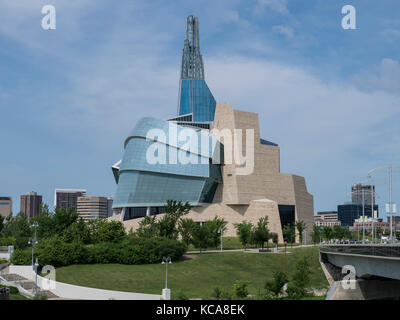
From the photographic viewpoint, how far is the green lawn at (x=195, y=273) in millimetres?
52562

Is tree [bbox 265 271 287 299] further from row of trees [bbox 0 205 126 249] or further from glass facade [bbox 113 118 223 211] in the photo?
glass facade [bbox 113 118 223 211]

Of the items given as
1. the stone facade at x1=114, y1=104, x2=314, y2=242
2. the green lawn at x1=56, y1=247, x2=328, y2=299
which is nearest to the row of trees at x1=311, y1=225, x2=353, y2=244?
the stone facade at x1=114, y1=104, x2=314, y2=242

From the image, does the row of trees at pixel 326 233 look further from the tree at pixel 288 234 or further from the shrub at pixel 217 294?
the shrub at pixel 217 294

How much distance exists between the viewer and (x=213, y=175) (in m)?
104

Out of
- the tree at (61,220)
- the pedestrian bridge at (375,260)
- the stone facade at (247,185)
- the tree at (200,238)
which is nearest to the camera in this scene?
the pedestrian bridge at (375,260)

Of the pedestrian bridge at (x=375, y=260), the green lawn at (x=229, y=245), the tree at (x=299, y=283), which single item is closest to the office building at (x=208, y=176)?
the green lawn at (x=229, y=245)

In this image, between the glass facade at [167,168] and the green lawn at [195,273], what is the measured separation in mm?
33501

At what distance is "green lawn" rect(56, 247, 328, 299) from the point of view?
52.6 meters

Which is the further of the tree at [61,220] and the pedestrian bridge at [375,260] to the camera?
the tree at [61,220]

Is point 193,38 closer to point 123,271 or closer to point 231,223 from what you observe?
point 231,223

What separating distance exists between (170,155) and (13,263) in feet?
143

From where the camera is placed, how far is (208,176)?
4031 inches

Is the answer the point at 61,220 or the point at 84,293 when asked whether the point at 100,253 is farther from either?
the point at 61,220
